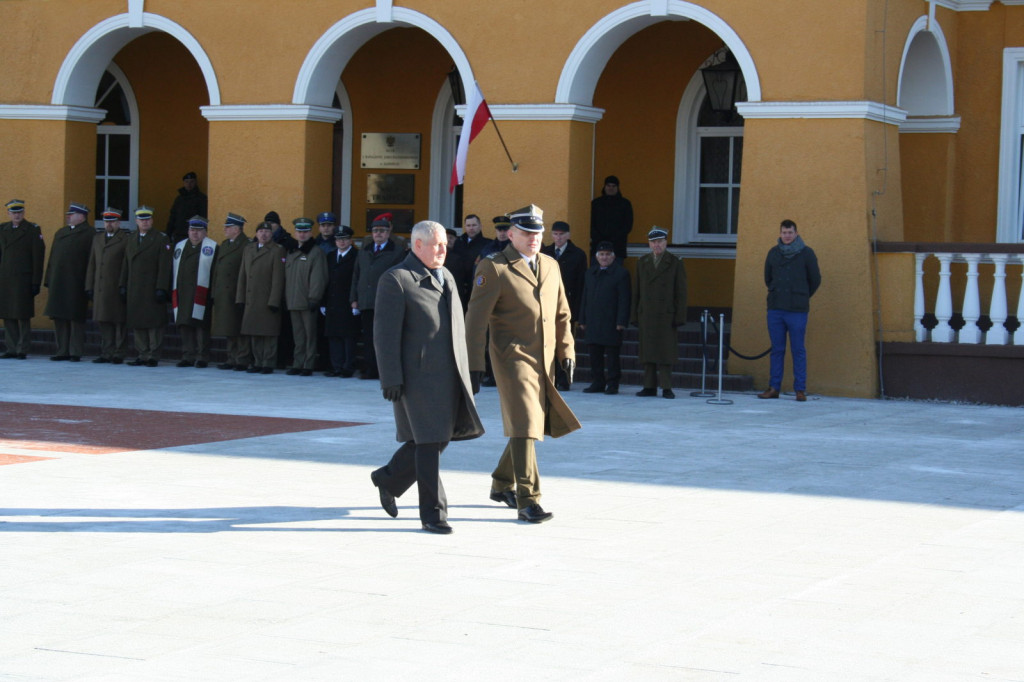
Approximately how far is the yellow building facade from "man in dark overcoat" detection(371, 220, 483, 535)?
315 inches

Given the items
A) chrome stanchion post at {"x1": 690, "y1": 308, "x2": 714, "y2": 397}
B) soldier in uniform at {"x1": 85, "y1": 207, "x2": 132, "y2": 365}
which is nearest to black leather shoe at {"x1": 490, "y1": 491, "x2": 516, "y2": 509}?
chrome stanchion post at {"x1": 690, "y1": 308, "x2": 714, "y2": 397}

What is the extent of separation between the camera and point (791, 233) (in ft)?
46.9

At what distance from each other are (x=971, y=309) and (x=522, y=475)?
325 inches

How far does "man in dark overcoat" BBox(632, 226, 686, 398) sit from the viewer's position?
48.3 feet

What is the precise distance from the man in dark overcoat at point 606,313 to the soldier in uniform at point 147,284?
4.98 meters

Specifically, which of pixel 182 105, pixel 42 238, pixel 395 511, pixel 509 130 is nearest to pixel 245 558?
pixel 395 511

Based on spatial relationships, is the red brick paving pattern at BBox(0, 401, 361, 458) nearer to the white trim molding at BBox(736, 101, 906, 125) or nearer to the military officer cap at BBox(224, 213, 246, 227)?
the military officer cap at BBox(224, 213, 246, 227)

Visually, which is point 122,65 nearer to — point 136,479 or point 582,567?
point 136,479

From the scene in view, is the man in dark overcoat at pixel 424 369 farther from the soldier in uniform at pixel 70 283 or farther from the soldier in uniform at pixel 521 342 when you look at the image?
the soldier in uniform at pixel 70 283

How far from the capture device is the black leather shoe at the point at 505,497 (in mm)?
8188

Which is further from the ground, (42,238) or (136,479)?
(42,238)

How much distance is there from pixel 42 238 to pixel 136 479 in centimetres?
981

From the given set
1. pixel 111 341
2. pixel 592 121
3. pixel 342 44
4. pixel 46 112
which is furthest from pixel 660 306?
pixel 46 112

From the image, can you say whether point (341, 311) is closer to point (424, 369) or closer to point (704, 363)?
point (704, 363)
